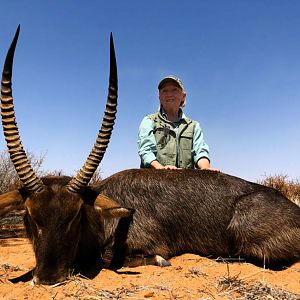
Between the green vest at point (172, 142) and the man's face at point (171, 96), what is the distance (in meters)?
0.24

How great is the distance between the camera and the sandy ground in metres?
3.74

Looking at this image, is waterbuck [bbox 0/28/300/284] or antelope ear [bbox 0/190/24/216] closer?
waterbuck [bbox 0/28/300/284]

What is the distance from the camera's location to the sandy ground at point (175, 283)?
3738 mm

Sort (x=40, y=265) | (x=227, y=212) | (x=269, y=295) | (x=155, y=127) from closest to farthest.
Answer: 1. (x=269, y=295)
2. (x=40, y=265)
3. (x=227, y=212)
4. (x=155, y=127)

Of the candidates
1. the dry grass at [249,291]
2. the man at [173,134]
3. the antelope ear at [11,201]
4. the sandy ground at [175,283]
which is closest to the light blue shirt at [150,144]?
the man at [173,134]

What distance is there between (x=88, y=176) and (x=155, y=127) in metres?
3.00

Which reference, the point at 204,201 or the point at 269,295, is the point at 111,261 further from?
the point at 269,295

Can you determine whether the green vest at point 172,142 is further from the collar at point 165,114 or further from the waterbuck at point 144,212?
the waterbuck at point 144,212

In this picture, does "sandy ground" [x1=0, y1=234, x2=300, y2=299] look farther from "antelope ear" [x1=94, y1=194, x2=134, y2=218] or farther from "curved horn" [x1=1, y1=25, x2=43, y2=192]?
"curved horn" [x1=1, y1=25, x2=43, y2=192]

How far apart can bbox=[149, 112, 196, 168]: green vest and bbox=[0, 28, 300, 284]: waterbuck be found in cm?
147

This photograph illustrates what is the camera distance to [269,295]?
3668mm

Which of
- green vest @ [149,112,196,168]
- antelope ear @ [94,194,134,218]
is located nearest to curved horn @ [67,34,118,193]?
antelope ear @ [94,194,134,218]

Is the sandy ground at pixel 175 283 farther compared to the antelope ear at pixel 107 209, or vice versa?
the antelope ear at pixel 107 209

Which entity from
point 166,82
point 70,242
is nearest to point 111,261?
point 70,242
